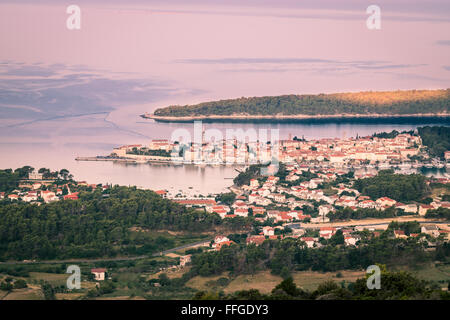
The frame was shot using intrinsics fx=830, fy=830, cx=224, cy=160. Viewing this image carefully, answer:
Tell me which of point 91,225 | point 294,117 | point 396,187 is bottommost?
point 91,225

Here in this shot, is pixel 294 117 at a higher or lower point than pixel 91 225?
higher

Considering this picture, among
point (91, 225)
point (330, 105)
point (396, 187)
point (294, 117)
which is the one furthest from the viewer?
point (330, 105)

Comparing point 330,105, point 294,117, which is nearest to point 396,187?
point 294,117

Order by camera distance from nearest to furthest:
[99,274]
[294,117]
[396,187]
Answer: [99,274], [396,187], [294,117]

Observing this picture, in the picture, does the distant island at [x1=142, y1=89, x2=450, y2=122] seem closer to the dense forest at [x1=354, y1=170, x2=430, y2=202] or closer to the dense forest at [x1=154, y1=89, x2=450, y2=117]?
the dense forest at [x1=154, y1=89, x2=450, y2=117]

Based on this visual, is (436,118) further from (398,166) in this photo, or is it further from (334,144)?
(398,166)

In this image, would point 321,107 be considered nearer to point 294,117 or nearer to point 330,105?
point 330,105

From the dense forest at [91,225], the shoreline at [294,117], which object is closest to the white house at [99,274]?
the dense forest at [91,225]
